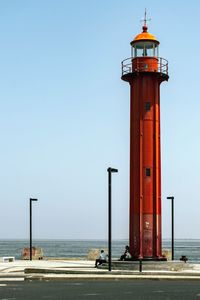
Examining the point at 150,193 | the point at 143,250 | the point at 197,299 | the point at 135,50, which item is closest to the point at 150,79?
the point at 135,50

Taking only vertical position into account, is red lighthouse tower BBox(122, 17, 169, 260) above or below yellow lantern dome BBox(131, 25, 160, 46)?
below

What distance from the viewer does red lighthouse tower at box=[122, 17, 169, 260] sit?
4050cm

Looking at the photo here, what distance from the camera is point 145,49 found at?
1667 inches

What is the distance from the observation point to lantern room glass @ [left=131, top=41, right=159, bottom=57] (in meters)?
42.2

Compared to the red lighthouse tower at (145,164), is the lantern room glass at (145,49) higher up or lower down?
higher up

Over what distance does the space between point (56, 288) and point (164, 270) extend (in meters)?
12.0

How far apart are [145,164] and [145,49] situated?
7428mm

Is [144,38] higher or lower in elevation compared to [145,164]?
higher

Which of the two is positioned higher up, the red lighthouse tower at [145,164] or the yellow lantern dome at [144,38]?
the yellow lantern dome at [144,38]

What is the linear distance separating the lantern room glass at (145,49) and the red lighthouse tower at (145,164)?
316mm

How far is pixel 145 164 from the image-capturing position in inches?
1602

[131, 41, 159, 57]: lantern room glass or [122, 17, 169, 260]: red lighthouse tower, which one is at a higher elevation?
[131, 41, 159, 57]: lantern room glass

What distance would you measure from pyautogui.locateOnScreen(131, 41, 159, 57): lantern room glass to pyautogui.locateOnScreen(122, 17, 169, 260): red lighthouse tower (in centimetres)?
32

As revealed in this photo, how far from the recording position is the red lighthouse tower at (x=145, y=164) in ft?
133
